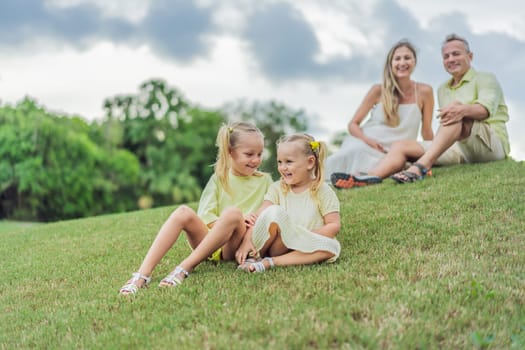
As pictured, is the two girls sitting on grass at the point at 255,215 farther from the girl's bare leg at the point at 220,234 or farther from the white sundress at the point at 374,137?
the white sundress at the point at 374,137

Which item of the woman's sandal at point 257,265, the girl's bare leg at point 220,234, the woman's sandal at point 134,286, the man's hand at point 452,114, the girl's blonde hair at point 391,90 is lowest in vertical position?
the woman's sandal at point 134,286

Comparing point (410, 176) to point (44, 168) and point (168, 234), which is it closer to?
point (168, 234)

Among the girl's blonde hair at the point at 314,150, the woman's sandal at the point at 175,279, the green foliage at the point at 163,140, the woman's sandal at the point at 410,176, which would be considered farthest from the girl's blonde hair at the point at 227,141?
the green foliage at the point at 163,140

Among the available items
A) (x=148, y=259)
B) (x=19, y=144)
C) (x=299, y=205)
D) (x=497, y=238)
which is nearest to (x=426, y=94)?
(x=497, y=238)

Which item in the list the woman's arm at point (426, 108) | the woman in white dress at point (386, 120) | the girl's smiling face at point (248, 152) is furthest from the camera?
the woman's arm at point (426, 108)

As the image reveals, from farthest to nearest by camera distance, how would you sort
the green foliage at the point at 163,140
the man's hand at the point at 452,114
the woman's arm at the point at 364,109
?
the green foliage at the point at 163,140, the woman's arm at the point at 364,109, the man's hand at the point at 452,114

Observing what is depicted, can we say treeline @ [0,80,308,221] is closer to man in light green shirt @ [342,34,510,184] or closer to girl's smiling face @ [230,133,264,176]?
man in light green shirt @ [342,34,510,184]

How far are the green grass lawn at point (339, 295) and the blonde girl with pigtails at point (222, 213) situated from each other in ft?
0.61

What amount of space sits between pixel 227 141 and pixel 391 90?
199 inches

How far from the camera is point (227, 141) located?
17.8 feet

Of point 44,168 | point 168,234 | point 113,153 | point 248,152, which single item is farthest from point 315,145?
point 113,153

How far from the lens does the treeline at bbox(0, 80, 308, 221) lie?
32875 millimetres

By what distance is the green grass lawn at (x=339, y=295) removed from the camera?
12.0ft

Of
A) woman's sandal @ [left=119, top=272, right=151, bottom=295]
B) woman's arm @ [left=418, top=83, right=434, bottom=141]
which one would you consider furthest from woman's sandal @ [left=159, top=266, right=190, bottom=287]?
woman's arm @ [left=418, top=83, right=434, bottom=141]
